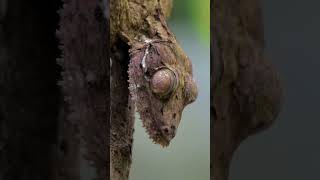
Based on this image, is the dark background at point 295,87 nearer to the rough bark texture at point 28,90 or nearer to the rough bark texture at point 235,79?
the rough bark texture at point 235,79

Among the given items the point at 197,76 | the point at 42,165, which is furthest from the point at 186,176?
the point at 42,165

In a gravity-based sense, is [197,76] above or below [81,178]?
above

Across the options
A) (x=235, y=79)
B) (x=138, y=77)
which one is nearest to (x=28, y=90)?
(x=138, y=77)

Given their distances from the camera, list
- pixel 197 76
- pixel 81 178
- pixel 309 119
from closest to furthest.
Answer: pixel 309 119 < pixel 197 76 < pixel 81 178

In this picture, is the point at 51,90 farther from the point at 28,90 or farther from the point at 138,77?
the point at 138,77

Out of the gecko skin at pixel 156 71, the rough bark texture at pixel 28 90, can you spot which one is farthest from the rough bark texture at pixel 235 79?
the rough bark texture at pixel 28 90

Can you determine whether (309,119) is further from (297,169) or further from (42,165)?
(42,165)

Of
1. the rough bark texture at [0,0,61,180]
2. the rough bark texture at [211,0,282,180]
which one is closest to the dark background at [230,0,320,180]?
the rough bark texture at [211,0,282,180]
